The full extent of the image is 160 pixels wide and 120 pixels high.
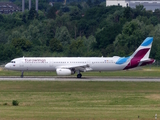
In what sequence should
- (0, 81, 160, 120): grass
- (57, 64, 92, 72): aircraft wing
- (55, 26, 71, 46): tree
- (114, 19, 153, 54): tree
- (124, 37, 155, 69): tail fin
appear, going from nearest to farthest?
(0, 81, 160, 120): grass
(57, 64, 92, 72): aircraft wing
(124, 37, 155, 69): tail fin
(114, 19, 153, 54): tree
(55, 26, 71, 46): tree

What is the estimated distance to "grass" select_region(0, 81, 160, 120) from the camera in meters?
42.2

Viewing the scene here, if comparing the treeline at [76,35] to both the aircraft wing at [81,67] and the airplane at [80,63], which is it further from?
the aircraft wing at [81,67]

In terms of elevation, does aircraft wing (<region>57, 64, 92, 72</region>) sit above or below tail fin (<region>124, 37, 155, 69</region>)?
below

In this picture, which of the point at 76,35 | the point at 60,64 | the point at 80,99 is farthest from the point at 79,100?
the point at 76,35

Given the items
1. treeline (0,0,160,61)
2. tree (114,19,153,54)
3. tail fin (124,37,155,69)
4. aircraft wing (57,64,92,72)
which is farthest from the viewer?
tree (114,19,153,54)

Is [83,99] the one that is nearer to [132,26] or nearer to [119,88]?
[119,88]

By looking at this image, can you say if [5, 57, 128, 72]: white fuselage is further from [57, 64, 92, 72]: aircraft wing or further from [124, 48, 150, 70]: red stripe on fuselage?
[124, 48, 150, 70]: red stripe on fuselage

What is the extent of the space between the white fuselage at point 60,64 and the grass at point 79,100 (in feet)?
26.9

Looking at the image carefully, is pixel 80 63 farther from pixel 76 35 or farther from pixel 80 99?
pixel 76 35

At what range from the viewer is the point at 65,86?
225 feet

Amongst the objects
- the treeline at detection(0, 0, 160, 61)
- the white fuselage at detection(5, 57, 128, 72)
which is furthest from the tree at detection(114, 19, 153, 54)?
the white fuselage at detection(5, 57, 128, 72)

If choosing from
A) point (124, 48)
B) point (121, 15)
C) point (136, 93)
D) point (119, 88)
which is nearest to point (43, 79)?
point (119, 88)

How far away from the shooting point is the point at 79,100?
181 feet

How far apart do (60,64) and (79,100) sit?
2466cm
